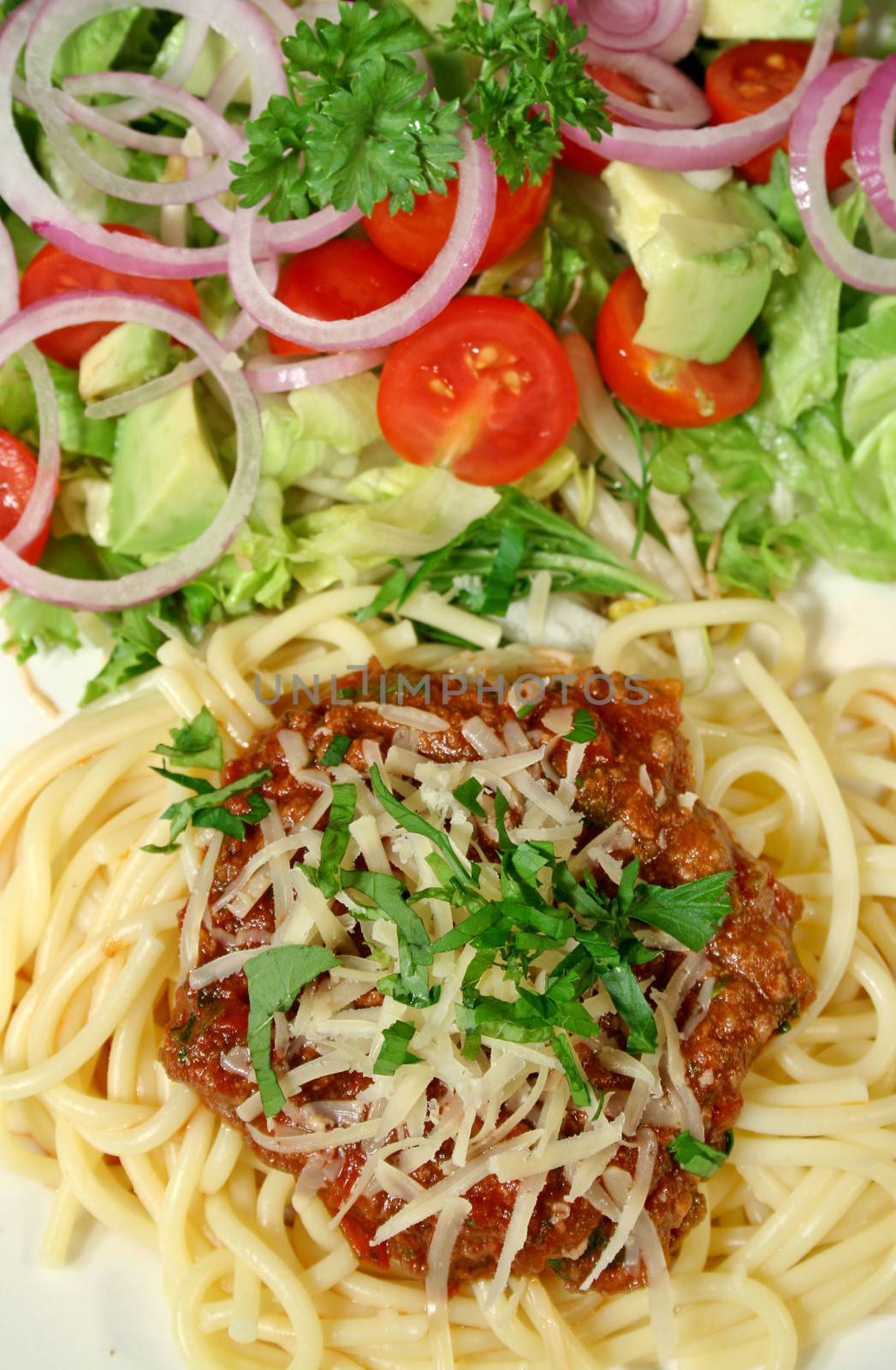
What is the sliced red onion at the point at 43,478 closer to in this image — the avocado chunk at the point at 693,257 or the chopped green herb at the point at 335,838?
the chopped green herb at the point at 335,838

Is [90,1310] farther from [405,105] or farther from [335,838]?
[405,105]

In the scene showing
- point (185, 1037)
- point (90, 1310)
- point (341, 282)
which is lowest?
point (90, 1310)

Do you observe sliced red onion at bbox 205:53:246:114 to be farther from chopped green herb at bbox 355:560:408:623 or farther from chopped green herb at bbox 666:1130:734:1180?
chopped green herb at bbox 666:1130:734:1180

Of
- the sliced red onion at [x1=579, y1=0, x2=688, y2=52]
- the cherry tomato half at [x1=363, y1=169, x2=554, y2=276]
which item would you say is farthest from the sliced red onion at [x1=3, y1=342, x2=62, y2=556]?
the sliced red onion at [x1=579, y1=0, x2=688, y2=52]

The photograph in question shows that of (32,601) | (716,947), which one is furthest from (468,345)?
(716,947)

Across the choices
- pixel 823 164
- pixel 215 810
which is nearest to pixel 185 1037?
pixel 215 810
